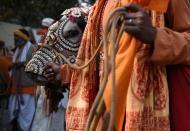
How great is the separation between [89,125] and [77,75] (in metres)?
0.92

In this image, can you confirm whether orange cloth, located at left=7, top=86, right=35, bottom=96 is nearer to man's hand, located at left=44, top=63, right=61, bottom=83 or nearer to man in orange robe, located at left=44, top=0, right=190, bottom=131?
man's hand, located at left=44, top=63, right=61, bottom=83

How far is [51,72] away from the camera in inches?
133

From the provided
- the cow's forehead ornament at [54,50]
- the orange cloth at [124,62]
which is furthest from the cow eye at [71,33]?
the orange cloth at [124,62]

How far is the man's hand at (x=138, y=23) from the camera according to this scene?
2.29 meters

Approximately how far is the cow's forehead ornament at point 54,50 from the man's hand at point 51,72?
1.3 inches

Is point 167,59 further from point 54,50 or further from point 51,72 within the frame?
point 54,50

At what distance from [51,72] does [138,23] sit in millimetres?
1189

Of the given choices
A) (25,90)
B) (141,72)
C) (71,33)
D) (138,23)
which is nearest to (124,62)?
(141,72)

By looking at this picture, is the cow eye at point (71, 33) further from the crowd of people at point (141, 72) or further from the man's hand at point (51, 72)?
the crowd of people at point (141, 72)

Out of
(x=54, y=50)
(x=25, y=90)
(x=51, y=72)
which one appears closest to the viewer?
(x=51, y=72)

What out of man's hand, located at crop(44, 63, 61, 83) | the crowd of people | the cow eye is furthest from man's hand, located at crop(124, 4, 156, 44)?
the cow eye

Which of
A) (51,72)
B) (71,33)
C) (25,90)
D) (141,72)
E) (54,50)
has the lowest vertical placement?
(141,72)

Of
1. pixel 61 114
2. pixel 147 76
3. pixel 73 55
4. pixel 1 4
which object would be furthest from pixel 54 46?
pixel 1 4

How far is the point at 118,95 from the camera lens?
2.42 metres
